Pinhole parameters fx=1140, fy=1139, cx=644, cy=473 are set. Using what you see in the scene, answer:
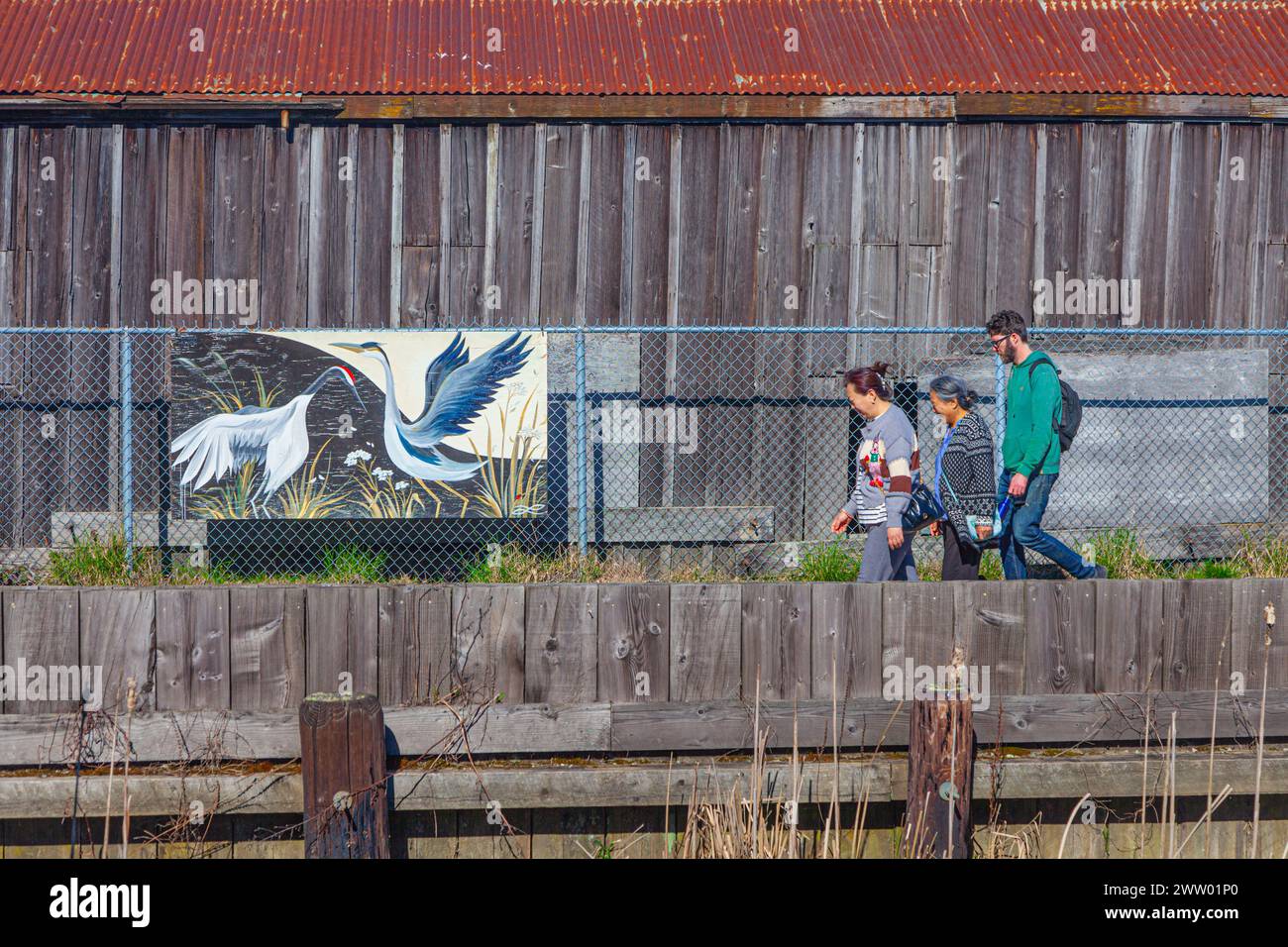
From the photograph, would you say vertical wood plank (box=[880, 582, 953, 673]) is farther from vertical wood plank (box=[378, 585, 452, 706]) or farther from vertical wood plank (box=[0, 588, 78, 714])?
vertical wood plank (box=[0, 588, 78, 714])

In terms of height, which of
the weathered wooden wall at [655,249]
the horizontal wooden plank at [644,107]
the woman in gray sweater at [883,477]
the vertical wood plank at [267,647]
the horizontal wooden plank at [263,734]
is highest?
the horizontal wooden plank at [644,107]

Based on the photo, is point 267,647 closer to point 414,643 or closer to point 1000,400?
point 414,643

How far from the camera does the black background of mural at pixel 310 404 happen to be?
817 cm

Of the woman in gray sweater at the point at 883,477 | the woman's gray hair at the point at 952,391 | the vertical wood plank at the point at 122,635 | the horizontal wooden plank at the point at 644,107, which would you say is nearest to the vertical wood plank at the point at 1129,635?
the woman in gray sweater at the point at 883,477

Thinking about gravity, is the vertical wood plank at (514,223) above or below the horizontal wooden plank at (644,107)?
below

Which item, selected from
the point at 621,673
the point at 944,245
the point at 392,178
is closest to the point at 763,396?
the point at 944,245

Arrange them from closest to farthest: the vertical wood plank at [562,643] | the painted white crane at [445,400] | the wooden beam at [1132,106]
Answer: the vertical wood plank at [562,643]
the painted white crane at [445,400]
the wooden beam at [1132,106]

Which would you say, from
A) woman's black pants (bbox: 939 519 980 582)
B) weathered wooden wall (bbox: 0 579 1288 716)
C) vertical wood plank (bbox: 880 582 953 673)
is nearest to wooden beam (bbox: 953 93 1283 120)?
woman's black pants (bbox: 939 519 980 582)

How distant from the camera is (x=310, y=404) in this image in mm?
8273

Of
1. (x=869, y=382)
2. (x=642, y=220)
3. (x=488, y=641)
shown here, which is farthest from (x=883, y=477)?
(x=642, y=220)

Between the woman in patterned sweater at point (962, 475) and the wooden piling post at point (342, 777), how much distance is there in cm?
381

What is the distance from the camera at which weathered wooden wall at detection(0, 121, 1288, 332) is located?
9.57m

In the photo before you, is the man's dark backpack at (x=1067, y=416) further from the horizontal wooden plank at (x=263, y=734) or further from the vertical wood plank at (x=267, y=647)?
the vertical wood plank at (x=267, y=647)

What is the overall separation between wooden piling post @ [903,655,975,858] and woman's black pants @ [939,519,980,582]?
1.85 m
